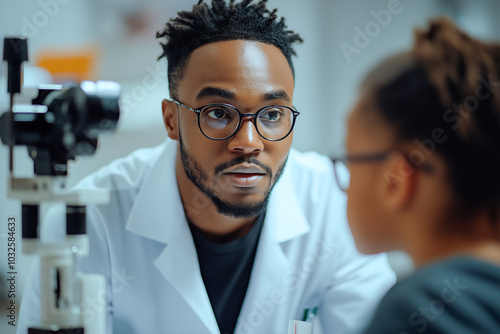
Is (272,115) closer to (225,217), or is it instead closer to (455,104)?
(225,217)

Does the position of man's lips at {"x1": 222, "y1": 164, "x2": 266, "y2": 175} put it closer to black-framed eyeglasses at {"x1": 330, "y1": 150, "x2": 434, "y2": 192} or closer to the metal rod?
black-framed eyeglasses at {"x1": 330, "y1": 150, "x2": 434, "y2": 192}

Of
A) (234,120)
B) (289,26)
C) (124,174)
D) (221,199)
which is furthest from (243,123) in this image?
(289,26)

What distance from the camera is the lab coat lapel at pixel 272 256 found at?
119cm

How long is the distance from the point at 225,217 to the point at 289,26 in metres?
0.84

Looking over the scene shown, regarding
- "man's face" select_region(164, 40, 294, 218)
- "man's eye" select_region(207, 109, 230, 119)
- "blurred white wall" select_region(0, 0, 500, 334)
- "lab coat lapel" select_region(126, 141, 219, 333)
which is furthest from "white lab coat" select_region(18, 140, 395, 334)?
"blurred white wall" select_region(0, 0, 500, 334)

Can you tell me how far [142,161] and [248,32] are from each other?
45cm

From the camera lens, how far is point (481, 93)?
0.68 meters

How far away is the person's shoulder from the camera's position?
51.6 inches

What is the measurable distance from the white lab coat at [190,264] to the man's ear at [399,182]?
0.55 m

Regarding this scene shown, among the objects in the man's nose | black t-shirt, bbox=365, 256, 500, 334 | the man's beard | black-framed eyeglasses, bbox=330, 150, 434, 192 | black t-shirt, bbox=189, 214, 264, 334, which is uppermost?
the man's nose

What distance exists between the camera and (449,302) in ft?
2.12

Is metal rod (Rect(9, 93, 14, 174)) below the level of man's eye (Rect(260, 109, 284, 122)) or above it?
below

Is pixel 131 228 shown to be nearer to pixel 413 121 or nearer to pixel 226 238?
pixel 226 238

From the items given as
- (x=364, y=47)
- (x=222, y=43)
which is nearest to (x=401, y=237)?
(x=222, y=43)
